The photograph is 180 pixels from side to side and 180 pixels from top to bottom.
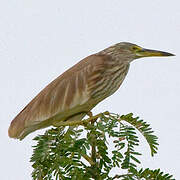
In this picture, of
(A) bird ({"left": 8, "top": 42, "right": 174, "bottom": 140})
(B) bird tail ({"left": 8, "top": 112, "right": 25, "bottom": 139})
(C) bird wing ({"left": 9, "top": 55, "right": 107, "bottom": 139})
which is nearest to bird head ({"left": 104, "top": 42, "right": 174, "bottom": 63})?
(A) bird ({"left": 8, "top": 42, "right": 174, "bottom": 140})

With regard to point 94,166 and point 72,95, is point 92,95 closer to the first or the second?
point 72,95

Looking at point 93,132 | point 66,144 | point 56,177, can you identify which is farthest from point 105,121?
point 56,177

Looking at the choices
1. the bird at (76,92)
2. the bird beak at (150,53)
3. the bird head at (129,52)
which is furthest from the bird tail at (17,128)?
the bird beak at (150,53)

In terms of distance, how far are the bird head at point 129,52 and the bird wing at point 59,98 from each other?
16cm

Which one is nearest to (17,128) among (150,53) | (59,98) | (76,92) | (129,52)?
(59,98)

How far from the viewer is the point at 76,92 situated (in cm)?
289

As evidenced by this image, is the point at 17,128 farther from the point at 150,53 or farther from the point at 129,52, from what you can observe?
the point at 150,53

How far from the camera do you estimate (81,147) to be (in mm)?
1766

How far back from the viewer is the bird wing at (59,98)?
2.83 m

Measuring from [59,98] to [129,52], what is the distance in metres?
0.67

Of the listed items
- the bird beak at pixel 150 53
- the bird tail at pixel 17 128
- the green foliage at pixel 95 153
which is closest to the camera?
the green foliage at pixel 95 153

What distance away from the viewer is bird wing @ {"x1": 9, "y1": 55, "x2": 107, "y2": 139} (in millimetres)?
2834

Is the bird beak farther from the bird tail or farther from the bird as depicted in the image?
the bird tail

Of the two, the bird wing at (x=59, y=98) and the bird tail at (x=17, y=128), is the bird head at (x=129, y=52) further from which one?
the bird tail at (x=17, y=128)
